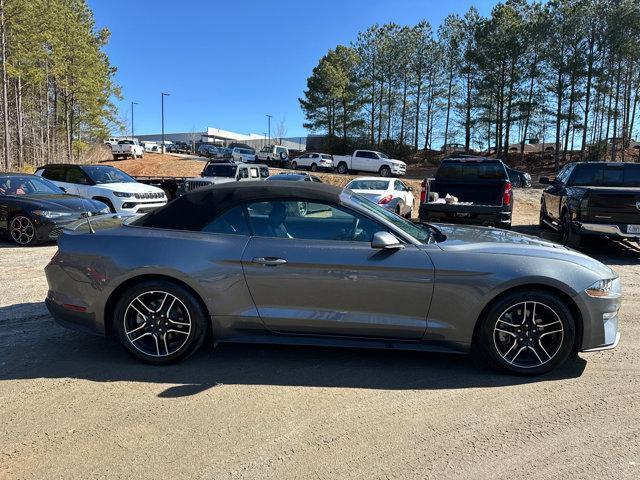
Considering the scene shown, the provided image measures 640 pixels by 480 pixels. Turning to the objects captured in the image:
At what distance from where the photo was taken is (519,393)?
3.48 m

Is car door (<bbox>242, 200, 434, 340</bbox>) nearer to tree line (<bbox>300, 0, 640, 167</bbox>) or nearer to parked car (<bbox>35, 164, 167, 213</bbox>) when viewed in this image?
parked car (<bbox>35, 164, 167, 213</bbox>)

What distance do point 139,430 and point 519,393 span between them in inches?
105

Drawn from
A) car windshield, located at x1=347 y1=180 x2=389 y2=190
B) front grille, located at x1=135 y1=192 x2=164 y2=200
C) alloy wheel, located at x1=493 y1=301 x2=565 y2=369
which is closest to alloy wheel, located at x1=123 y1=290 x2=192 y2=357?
alloy wheel, located at x1=493 y1=301 x2=565 y2=369

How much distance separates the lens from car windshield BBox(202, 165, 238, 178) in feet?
56.2

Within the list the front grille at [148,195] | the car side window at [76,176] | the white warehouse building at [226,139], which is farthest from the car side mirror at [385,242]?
the white warehouse building at [226,139]

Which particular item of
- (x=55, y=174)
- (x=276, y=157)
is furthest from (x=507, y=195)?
(x=276, y=157)

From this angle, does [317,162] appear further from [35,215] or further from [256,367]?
[256,367]

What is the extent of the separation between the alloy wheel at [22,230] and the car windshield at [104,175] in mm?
3096

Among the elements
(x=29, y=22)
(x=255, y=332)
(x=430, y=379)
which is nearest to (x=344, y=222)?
(x=255, y=332)

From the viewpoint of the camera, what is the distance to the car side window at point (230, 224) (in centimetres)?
390

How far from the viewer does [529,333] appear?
368 centimetres

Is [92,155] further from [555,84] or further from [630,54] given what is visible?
[630,54]

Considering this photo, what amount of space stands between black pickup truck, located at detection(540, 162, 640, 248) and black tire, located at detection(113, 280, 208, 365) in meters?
7.77

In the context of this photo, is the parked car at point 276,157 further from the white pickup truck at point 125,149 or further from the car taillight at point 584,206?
the car taillight at point 584,206
